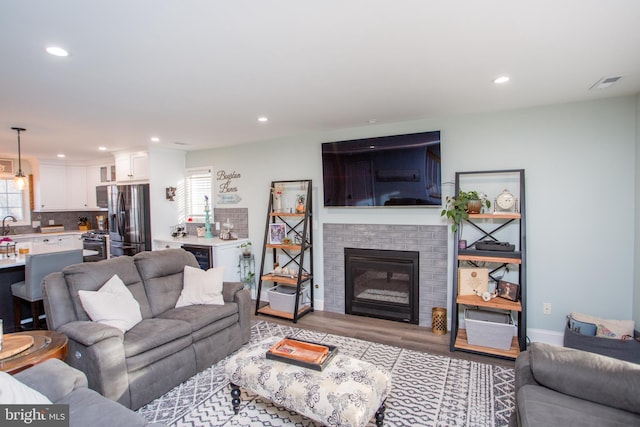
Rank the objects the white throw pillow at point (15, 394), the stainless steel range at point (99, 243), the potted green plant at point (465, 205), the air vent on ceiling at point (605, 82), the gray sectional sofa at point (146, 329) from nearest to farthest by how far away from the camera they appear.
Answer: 1. the white throw pillow at point (15, 394)
2. the gray sectional sofa at point (146, 329)
3. the air vent on ceiling at point (605, 82)
4. the potted green plant at point (465, 205)
5. the stainless steel range at point (99, 243)

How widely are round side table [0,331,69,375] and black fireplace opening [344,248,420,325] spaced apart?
3.02 m

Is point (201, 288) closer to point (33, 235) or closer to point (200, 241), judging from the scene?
point (200, 241)

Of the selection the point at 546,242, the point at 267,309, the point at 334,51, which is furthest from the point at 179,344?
the point at 546,242

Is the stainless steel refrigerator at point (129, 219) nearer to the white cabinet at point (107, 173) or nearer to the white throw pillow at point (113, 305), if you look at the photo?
the white cabinet at point (107, 173)

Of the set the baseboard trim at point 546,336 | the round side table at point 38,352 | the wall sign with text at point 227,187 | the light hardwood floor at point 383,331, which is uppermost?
the wall sign with text at point 227,187

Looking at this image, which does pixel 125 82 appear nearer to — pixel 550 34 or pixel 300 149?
pixel 300 149

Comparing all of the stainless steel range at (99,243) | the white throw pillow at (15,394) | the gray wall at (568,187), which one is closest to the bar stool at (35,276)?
the stainless steel range at (99,243)

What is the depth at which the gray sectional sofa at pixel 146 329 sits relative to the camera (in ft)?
7.38

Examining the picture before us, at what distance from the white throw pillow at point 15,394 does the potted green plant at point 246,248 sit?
3.56 metres

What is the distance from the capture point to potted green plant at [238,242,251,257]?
16.6 feet

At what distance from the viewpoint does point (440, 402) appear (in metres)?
2.44

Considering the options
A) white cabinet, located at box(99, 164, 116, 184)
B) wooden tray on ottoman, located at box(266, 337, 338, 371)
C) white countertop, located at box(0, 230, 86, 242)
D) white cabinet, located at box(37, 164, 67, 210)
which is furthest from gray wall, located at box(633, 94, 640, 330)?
white cabinet, located at box(37, 164, 67, 210)

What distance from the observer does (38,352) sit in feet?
6.46

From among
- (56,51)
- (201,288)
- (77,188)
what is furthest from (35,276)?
(77,188)
